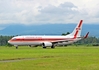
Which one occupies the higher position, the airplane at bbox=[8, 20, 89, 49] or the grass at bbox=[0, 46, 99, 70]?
the airplane at bbox=[8, 20, 89, 49]

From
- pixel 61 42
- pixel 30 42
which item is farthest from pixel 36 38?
pixel 61 42

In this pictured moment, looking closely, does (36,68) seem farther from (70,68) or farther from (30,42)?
(30,42)

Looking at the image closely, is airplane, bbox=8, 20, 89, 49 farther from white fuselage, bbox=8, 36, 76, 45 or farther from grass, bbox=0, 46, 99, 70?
grass, bbox=0, 46, 99, 70

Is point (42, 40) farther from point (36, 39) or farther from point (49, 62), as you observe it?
point (49, 62)

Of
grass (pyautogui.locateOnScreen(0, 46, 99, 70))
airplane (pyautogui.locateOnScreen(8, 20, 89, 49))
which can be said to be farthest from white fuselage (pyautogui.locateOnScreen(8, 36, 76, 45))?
grass (pyautogui.locateOnScreen(0, 46, 99, 70))

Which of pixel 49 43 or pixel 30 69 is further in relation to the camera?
pixel 49 43

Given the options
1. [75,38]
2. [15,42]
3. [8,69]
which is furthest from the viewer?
[75,38]

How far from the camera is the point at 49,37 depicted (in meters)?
106

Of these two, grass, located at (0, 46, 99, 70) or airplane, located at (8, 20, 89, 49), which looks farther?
airplane, located at (8, 20, 89, 49)

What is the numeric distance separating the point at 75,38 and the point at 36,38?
1496 cm

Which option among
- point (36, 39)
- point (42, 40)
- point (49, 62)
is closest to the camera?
point (49, 62)

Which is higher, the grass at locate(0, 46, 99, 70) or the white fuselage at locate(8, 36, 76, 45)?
the white fuselage at locate(8, 36, 76, 45)

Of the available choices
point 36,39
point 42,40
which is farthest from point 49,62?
point 42,40

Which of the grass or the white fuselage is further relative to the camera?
the white fuselage
